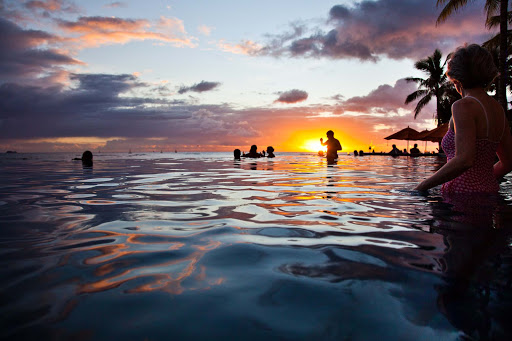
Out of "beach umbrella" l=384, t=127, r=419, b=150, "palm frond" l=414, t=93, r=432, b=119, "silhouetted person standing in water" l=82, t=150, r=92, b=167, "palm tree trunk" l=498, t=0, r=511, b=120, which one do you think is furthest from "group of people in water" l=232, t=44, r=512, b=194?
"palm frond" l=414, t=93, r=432, b=119

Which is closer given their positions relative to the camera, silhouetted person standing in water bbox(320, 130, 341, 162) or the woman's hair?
the woman's hair

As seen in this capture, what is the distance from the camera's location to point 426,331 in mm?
1087

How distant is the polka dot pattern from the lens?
3156mm

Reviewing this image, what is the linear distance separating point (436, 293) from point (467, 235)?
3.66ft

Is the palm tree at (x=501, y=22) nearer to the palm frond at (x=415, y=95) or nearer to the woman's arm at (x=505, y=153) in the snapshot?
the woman's arm at (x=505, y=153)

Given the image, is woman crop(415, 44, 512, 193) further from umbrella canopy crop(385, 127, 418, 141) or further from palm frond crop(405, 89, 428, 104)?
palm frond crop(405, 89, 428, 104)

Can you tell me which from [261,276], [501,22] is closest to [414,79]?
[501,22]

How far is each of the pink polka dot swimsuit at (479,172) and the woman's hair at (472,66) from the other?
0.57m

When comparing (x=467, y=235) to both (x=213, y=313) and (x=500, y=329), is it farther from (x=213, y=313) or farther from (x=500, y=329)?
(x=213, y=313)

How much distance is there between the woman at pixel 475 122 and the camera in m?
2.91

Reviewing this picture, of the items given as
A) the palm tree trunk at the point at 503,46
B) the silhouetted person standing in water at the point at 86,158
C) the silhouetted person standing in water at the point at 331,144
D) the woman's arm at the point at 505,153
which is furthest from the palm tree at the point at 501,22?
the silhouetted person standing in water at the point at 86,158

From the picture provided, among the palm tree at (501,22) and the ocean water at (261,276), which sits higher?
the palm tree at (501,22)

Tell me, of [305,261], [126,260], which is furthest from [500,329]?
[126,260]

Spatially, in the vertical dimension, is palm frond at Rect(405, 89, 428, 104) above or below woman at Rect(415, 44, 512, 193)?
above
